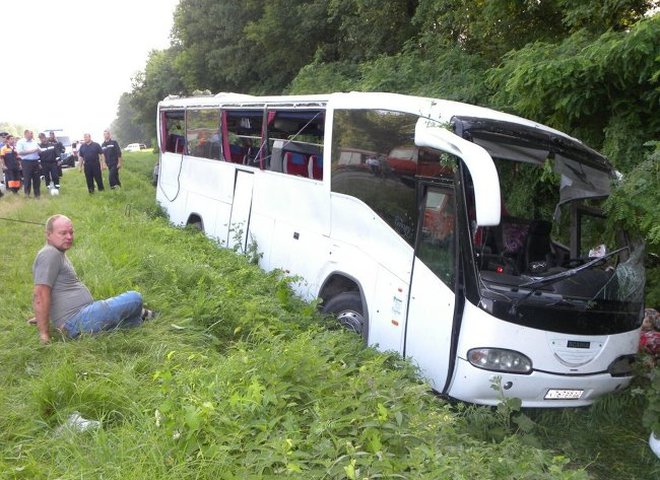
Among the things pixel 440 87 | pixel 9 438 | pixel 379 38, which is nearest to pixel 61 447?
pixel 9 438

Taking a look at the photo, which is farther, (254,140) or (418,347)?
(254,140)

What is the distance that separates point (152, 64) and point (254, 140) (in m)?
28.5

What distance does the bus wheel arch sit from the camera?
606 centimetres

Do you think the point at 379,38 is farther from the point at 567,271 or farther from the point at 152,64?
the point at 152,64

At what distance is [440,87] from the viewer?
10.9 meters

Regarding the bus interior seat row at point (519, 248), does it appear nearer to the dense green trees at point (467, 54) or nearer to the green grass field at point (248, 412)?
the dense green trees at point (467, 54)

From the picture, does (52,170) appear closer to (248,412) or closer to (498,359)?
(498,359)

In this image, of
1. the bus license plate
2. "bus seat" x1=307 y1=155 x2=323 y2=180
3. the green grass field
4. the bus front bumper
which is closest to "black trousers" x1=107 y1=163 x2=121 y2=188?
the green grass field

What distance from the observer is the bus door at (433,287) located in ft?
16.2

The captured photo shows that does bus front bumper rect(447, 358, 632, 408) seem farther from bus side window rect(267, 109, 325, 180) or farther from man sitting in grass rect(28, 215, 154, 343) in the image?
bus side window rect(267, 109, 325, 180)

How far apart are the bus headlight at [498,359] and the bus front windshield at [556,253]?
0.87 feet

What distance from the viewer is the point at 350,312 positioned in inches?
245

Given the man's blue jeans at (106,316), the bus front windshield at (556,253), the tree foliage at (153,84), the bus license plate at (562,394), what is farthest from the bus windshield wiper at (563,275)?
the tree foliage at (153,84)

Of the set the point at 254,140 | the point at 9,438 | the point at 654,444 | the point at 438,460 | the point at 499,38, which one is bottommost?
the point at 654,444
